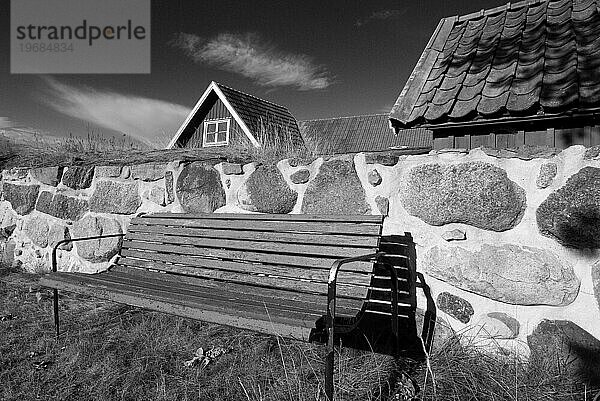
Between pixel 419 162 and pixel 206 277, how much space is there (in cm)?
158

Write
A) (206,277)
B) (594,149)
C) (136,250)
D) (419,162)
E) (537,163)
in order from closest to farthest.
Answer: (594,149), (537,163), (419,162), (206,277), (136,250)

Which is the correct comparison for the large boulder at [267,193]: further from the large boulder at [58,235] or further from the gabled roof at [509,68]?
the large boulder at [58,235]

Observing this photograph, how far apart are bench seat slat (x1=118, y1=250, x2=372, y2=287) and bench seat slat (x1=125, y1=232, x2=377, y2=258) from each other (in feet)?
0.33

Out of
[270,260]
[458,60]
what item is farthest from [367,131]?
[270,260]

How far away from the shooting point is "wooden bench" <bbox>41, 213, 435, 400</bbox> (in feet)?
7.20

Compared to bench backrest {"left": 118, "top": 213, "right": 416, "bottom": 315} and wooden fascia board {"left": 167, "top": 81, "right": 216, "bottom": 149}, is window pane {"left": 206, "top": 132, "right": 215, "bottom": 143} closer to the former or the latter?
wooden fascia board {"left": 167, "top": 81, "right": 216, "bottom": 149}

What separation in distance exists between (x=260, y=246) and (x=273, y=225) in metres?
0.17

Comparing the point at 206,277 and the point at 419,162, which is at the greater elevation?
the point at 419,162

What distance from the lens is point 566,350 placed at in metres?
2.16

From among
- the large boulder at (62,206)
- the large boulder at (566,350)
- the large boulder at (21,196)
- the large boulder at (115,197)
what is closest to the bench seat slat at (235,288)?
the large boulder at (115,197)

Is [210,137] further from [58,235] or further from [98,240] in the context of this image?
[98,240]

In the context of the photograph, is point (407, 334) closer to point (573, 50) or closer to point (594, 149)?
point (594, 149)

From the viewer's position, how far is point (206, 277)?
114 inches

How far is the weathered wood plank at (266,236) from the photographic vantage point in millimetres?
2496
